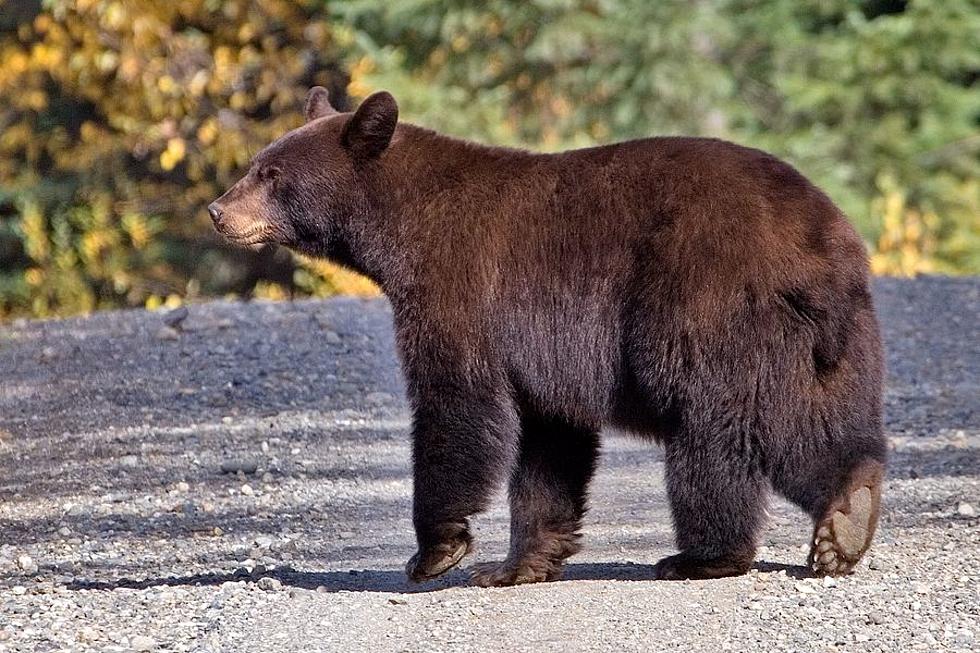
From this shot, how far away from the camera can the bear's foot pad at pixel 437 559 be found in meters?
5.84

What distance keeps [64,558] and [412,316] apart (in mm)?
1765

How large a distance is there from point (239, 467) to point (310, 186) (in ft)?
6.29

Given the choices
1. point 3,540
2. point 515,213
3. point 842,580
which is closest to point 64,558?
point 3,540

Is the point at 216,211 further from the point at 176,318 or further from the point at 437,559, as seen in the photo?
the point at 176,318

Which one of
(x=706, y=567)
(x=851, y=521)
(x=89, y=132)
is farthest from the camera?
(x=89, y=132)

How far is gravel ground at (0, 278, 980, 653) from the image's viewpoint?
5.19 meters

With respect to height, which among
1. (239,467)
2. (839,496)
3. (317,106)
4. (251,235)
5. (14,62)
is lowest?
(239,467)

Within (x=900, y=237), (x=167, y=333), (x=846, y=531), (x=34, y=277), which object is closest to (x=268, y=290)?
(x=34, y=277)

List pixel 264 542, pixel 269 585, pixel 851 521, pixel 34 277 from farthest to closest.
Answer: pixel 34 277 < pixel 264 542 < pixel 269 585 < pixel 851 521

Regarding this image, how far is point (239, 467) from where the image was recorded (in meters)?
7.82

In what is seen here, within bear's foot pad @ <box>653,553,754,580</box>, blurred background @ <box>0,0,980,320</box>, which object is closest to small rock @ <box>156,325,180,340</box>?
blurred background @ <box>0,0,980,320</box>

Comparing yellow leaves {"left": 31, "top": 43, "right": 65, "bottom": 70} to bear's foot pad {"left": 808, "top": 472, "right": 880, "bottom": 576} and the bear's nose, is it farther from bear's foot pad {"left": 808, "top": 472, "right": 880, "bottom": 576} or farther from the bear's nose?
bear's foot pad {"left": 808, "top": 472, "right": 880, "bottom": 576}

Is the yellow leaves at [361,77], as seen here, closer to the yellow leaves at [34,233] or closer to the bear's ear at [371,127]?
the yellow leaves at [34,233]

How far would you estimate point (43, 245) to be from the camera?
57.3 ft
